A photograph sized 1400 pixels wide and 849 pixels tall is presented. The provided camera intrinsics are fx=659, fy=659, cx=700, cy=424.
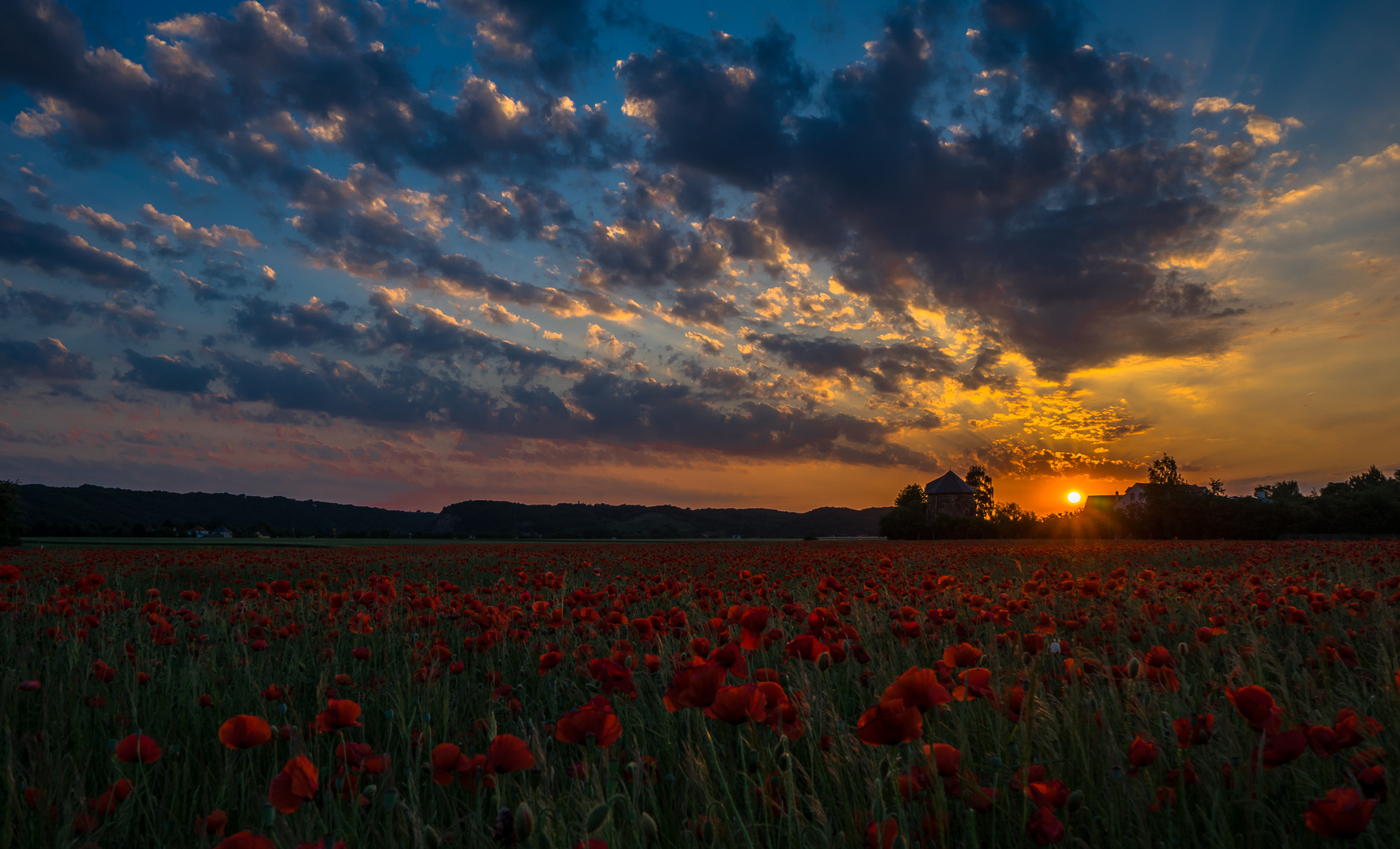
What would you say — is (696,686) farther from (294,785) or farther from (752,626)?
(294,785)

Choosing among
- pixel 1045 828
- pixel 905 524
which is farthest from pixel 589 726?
pixel 905 524

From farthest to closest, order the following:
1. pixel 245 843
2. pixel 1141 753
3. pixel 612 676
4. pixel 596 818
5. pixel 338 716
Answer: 1. pixel 612 676
2. pixel 338 716
3. pixel 1141 753
4. pixel 596 818
5. pixel 245 843

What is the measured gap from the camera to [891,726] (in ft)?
5.26

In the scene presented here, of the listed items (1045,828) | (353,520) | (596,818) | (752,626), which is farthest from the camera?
(353,520)

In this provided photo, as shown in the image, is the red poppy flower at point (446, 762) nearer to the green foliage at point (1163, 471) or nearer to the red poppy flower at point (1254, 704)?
the red poppy flower at point (1254, 704)

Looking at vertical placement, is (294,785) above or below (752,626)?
below

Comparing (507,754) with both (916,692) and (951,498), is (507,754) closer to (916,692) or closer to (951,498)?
(916,692)

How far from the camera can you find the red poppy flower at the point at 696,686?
1.90 meters

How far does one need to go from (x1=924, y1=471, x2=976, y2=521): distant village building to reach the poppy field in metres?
91.1

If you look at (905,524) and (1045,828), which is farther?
(905,524)

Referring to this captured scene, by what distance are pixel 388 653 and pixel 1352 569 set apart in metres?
11.2

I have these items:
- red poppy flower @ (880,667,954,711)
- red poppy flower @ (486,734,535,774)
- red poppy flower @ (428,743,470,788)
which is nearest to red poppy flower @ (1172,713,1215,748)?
red poppy flower @ (880,667,954,711)

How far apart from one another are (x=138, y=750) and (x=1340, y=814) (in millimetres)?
3025

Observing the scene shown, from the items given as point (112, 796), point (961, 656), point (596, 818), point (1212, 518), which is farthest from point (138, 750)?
point (1212, 518)
